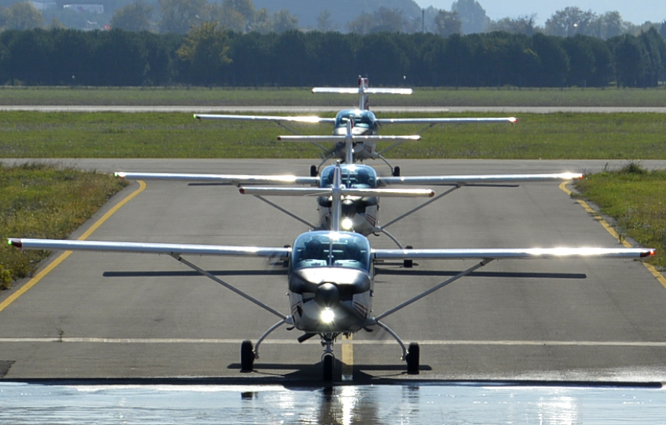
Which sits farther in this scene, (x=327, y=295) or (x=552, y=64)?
(x=552, y=64)

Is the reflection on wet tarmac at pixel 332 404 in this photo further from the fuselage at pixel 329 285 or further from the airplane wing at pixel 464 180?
the airplane wing at pixel 464 180

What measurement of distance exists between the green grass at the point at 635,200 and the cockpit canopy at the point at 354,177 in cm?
599

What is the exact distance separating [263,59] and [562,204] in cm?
11680

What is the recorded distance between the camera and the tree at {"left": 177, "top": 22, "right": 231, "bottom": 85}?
14050cm

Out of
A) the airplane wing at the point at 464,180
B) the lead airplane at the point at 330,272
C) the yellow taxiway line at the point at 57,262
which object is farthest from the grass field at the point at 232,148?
the lead airplane at the point at 330,272

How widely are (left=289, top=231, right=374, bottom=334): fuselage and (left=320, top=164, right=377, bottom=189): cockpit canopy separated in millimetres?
7203

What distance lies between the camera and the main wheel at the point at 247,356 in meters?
12.9

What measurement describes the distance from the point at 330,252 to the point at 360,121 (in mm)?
21173

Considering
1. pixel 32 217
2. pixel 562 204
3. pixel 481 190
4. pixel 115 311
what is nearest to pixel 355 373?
pixel 115 311

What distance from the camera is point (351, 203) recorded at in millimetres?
18469

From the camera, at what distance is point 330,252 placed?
12.2 meters

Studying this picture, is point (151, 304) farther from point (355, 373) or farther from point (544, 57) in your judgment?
point (544, 57)

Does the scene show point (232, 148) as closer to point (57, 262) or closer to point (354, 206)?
point (57, 262)

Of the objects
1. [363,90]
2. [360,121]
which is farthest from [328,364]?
[363,90]
